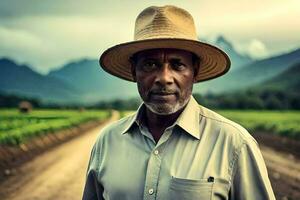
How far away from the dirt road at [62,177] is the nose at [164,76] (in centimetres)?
577

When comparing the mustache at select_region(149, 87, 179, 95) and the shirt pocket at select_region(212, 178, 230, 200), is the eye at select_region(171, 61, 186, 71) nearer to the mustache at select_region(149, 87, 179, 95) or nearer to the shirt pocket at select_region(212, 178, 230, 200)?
the mustache at select_region(149, 87, 179, 95)

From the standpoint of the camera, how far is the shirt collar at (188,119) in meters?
2.21

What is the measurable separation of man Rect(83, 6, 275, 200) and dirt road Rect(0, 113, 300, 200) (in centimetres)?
558

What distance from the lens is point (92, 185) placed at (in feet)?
8.09

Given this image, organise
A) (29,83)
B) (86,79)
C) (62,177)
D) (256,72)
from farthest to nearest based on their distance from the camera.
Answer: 1. (86,79)
2. (29,83)
3. (256,72)
4. (62,177)

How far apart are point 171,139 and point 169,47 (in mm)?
377

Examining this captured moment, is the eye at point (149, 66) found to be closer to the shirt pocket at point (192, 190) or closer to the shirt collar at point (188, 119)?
the shirt collar at point (188, 119)

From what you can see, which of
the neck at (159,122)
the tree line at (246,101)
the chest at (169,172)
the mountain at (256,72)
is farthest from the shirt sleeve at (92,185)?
the mountain at (256,72)

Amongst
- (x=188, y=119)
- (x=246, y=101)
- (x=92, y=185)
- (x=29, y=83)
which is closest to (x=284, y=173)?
(x=92, y=185)

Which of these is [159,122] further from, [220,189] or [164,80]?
[220,189]

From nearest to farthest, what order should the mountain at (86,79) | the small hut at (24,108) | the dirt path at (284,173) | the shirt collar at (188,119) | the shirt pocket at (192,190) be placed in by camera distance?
the shirt pocket at (192,190), the shirt collar at (188,119), the dirt path at (284,173), the small hut at (24,108), the mountain at (86,79)

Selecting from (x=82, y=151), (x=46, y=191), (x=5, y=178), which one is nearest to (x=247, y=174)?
(x=46, y=191)

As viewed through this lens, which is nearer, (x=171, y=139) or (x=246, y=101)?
(x=171, y=139)

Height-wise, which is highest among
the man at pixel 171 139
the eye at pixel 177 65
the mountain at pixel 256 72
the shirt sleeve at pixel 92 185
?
the mountain at pixel 256 72
